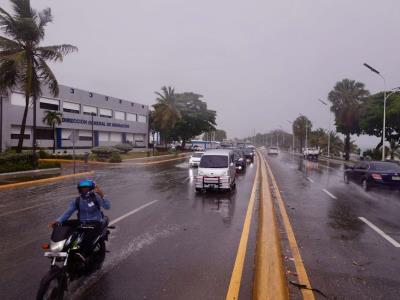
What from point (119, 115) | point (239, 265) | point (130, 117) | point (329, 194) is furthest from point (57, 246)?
point (130, 117)

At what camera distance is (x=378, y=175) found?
56.9ft

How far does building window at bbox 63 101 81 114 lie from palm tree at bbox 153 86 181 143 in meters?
14.8

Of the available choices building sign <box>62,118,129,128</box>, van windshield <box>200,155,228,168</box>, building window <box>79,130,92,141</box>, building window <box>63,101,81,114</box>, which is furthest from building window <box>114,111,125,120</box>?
van windshield <box>200,155,228,168</box>

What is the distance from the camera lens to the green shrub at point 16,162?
22.3m

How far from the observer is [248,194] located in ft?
50.8

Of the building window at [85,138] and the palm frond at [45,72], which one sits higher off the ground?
the palm frond at [45,72]

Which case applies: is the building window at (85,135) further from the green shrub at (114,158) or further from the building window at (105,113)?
the green shrub at (114,158)

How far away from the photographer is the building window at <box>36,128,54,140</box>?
46200 millimetres

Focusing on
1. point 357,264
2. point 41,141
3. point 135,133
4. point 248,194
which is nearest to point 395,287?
point 357,264

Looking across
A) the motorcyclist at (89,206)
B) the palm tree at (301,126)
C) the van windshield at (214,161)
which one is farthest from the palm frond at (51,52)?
the palm tree at (301,126)

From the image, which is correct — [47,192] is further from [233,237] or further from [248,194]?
[233,237]

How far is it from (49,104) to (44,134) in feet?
13.0

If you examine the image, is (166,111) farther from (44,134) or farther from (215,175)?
(215,175)

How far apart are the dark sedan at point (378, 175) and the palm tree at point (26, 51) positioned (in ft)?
66.8
